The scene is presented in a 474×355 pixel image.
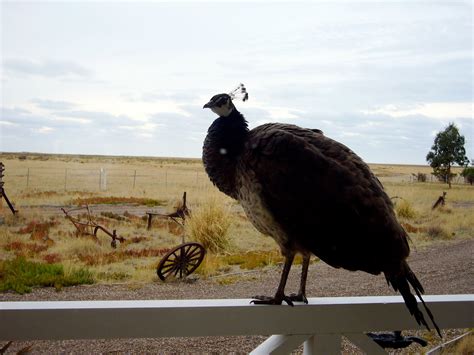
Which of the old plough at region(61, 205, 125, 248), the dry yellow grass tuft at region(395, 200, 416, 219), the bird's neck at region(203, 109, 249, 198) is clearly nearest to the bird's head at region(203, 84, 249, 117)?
the bird's neck at region(203, 109, 249, 198)

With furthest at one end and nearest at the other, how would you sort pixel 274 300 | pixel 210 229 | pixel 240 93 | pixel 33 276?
pixel 210 229 → pixel 33 276 → pixel 240 93 → pixel 274 300

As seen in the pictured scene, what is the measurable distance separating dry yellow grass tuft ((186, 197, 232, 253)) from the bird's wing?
0.65m

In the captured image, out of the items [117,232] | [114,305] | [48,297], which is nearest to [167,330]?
[114,305]

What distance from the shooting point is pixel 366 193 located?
1039 millimetres

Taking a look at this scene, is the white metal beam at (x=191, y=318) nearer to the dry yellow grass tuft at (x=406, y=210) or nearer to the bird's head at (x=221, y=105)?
the bird's head at (x=221, y=105)

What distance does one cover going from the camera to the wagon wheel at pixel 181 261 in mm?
1566

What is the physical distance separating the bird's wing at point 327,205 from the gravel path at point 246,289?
480mm

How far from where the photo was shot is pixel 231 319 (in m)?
0.99

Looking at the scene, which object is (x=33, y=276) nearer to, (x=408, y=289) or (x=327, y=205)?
(x=327, y=205)

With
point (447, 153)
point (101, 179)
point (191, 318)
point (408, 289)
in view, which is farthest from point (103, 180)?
point (447, 153)

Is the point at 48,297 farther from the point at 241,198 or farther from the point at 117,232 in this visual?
the point at 241,198

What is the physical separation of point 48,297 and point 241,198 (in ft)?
2.29

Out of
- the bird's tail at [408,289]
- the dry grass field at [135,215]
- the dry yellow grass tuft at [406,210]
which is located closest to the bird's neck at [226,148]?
the bird's tail at [408,289]

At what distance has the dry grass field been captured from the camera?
5.16ft
